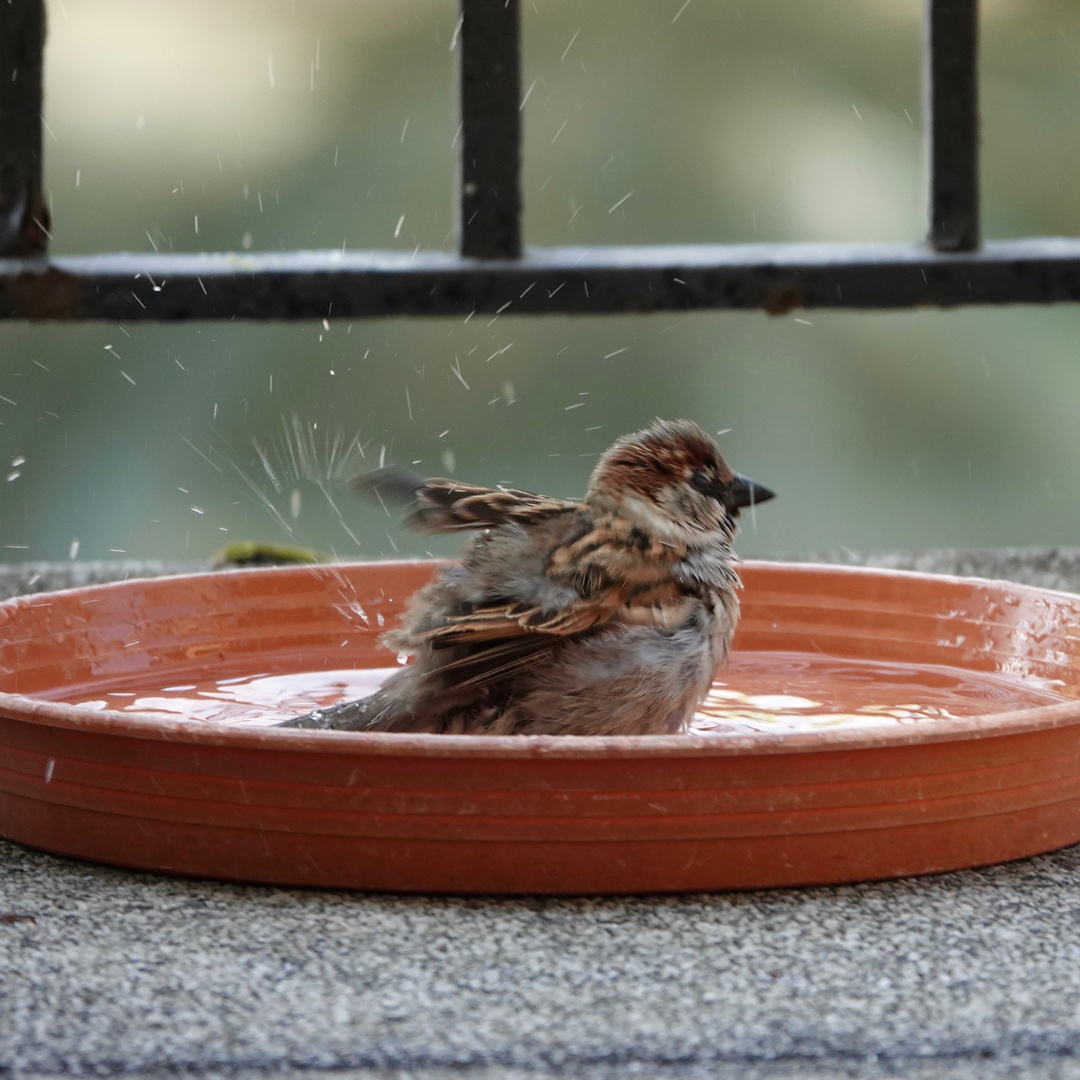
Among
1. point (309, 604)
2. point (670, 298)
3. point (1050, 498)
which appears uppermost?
point (670, 298)

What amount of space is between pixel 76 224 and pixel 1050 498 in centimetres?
668

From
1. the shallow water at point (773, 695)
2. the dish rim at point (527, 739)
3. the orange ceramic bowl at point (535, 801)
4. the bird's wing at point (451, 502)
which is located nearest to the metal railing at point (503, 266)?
the shallow water at point (773, 695)

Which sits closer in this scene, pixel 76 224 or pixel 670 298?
pixel 670 298

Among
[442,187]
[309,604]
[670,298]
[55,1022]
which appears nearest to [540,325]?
[442,187]

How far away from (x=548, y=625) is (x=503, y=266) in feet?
8.20

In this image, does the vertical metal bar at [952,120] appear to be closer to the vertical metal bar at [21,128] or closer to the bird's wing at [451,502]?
the bird's wing at [451,502]

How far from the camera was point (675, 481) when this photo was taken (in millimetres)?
3111

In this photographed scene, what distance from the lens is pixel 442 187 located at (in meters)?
8.74

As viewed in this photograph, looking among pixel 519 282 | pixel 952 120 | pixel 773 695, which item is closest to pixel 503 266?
pixel 519 282

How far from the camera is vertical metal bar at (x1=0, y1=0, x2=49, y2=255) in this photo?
470cm

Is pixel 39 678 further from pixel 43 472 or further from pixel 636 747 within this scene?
pixel 43 472

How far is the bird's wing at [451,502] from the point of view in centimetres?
284

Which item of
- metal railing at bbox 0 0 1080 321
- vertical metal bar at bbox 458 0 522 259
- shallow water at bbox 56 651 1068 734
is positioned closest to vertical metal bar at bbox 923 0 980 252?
metal railing at bbox 0 0 1080 321

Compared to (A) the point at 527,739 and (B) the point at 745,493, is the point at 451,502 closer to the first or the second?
(B) the point at 745,493
